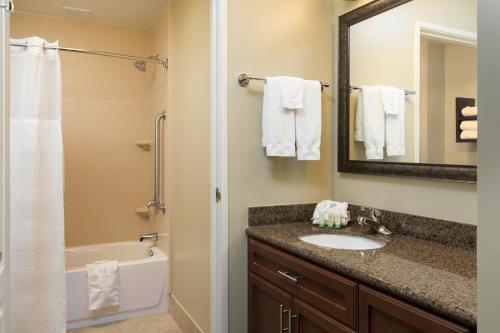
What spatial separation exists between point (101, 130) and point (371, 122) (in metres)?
2.55

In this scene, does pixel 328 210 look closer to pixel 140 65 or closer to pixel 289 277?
pixel 289 277

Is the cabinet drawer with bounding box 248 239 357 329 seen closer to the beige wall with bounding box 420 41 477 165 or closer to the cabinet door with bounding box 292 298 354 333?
the cabinet door with bounding box 292 298 354 333

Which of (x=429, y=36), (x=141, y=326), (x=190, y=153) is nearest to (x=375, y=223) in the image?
(x=429, y=36)

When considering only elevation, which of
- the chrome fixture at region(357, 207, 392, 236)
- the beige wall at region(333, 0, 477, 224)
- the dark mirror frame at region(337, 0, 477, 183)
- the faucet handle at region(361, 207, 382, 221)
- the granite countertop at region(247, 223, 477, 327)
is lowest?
the granite countertop at region(247, 223, 477, 327)

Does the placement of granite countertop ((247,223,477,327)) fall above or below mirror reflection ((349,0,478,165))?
below

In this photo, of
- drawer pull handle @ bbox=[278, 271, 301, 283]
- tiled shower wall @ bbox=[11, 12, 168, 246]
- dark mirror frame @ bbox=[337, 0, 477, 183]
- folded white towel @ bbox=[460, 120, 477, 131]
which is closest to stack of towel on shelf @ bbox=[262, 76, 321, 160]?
dark mirror frame @ bbox=[337, 0, 477, 183]

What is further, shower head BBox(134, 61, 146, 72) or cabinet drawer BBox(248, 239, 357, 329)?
shower head BBox(134, 61, 146, 72)

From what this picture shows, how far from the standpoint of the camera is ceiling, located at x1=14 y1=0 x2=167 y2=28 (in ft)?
10.1

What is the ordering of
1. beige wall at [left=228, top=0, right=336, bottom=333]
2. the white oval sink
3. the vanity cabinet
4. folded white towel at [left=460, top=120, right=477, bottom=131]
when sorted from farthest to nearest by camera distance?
beige wall at [left=228, top=0, right=336, bottom=333] → the white oval sink → folded white towel at [left=460, top=120, right=477, bottom=131] → the vanity cabinet

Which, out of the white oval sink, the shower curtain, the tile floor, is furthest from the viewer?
the tile floor

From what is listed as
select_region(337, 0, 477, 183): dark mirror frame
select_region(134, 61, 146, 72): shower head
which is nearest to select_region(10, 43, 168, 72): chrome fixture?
select_region(134, 61, 146, 72): shower head

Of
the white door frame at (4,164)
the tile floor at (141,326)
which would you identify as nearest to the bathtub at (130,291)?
the tile floor at (141,326)

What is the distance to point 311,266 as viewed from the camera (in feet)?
4.98

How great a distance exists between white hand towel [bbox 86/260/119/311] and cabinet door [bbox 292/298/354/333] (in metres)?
1.70
